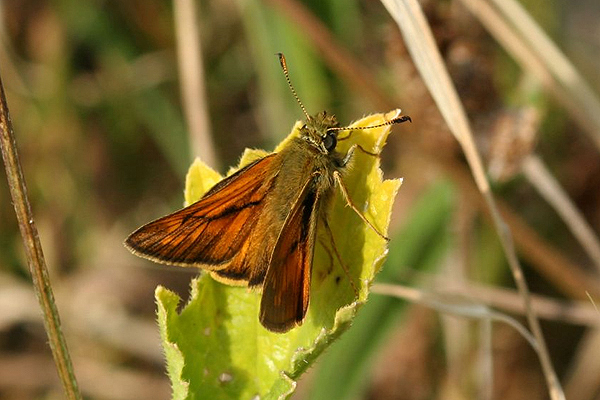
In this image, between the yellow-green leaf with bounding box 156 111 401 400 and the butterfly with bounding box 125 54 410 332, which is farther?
the butterfly with bounding box 125 54 410 332

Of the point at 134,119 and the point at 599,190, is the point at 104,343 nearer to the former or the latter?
the point at 134,119

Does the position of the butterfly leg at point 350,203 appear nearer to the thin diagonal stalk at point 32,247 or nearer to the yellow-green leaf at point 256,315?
the yellow-green leaf at point 256,315

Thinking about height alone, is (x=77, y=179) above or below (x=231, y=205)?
above

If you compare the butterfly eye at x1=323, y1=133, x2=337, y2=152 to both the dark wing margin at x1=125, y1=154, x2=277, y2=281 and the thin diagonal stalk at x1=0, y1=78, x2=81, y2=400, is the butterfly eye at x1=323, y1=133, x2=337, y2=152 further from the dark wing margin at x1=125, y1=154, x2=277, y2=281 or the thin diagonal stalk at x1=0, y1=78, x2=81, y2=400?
the thin diagonal stalk at x1=0, y1=78, x2=81, y2=400

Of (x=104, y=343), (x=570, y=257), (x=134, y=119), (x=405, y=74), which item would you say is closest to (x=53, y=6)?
(x=134, y=119)

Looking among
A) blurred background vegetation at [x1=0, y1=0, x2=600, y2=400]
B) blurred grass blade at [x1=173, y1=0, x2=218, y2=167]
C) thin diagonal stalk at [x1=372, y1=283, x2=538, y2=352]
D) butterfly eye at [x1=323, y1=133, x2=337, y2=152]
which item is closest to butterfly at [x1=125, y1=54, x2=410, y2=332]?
butterfly eye at [x1=323, y1=133, x2=337, y2=152]

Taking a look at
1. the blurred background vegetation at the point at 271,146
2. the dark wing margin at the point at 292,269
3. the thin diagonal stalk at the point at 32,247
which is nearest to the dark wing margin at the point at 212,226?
the dark wing margin at the point at 292,269

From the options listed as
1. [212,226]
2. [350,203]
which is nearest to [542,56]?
[350,203]
